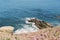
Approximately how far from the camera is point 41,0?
108 feet

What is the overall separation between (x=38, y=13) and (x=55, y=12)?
204 cm

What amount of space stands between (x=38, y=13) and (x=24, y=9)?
2171 millimetres

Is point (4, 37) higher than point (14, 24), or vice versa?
point (4, 37)

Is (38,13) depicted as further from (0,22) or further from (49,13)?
(0,22)

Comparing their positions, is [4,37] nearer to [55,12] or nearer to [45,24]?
[45,24]

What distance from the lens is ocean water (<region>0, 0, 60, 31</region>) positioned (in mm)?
21913

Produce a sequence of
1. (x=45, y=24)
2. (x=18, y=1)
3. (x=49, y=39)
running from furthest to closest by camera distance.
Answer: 1. (x=18, y=1)
2. (x=45, y=24)
3. (x=49, y=39)

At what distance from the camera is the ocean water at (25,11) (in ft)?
71.9

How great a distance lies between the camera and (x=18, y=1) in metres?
31.3

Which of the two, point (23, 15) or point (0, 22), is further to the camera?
point (23, 15)

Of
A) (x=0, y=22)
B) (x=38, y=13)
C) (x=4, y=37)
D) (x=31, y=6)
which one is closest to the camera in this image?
(x=4, y=37)

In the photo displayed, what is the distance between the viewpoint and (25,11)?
26.5 meters

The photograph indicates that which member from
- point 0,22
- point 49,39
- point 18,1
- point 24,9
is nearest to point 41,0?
point 18,1

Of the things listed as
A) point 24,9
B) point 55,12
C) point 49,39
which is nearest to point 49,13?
point 55,12
